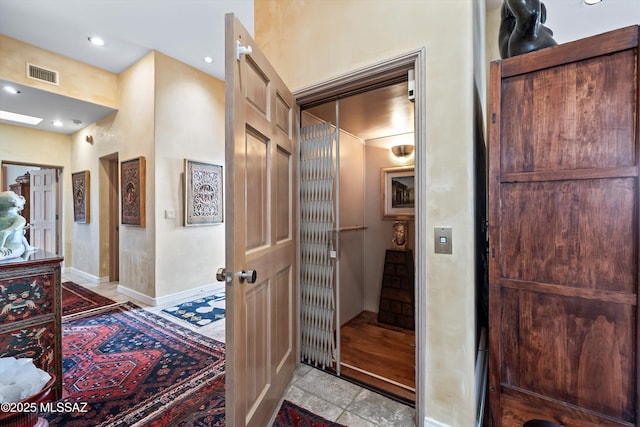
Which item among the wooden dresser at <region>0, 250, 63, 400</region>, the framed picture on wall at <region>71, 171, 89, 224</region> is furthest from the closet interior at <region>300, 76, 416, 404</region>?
the framed picture on wall at <region>71, 171, 89, 224</region>

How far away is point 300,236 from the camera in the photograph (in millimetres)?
2115

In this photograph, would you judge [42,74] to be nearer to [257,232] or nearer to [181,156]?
[181,156]

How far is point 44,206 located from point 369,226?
6334 mm

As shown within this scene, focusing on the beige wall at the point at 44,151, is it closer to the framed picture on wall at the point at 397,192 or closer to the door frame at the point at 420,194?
the framed picture on wall at the point at 397,192

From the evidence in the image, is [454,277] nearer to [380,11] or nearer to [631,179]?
[631,179]

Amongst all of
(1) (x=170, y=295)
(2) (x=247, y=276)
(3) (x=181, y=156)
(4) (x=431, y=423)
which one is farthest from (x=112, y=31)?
(4) (x=431, y=423)

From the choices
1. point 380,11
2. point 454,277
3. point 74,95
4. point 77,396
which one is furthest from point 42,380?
point 74,95

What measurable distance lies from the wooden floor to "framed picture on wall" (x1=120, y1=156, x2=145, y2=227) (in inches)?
117

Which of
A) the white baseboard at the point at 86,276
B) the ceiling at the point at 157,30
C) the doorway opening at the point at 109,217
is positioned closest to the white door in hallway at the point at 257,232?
the ceiling at the point at 157,30

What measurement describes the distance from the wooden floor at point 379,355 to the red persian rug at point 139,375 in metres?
0.99

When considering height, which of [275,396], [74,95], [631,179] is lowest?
[275,396]

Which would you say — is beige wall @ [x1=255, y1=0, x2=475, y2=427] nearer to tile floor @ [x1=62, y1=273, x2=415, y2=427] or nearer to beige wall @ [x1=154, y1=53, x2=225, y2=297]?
tile floor @ [x1=62, y1=273, x2=415, y2=427]

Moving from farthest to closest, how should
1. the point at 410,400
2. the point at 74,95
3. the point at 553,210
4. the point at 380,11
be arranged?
the point at 74,95, the point at 410,400, the point at 380,11, the point at 553,210

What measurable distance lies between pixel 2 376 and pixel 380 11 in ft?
8.95
